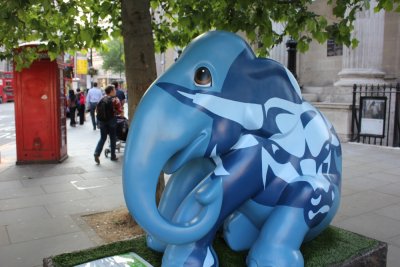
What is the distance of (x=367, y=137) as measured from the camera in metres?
11.6

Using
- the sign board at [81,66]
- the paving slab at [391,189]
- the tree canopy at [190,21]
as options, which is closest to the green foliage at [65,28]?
the tree canopy at [190,21]

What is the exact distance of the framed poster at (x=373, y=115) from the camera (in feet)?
36.0

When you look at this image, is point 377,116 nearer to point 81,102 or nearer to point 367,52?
point 367,52

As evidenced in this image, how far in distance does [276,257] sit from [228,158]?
0.63 m

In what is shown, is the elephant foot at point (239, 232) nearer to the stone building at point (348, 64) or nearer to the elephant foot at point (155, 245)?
the elephant foot at point (155, 245)

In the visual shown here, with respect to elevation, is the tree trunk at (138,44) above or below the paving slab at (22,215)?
above

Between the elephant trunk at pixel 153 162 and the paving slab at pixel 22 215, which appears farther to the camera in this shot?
the paving slab at pixel 22 215

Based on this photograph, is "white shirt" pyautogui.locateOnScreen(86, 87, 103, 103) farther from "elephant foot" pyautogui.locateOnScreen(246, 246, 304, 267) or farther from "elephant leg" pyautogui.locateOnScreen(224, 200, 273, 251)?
"elephant foot" pyautogui.locateOnScreen(246, 246, 304, 267)

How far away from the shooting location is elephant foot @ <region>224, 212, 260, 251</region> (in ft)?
8.36

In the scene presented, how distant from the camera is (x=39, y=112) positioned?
8891 millimetres

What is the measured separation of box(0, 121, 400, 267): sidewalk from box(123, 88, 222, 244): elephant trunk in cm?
250

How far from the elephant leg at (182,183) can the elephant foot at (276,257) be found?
0.54 meters

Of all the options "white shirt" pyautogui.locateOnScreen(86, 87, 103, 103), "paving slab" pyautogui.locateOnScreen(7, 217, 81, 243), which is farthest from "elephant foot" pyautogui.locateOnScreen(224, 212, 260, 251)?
"white shirt" pyautogui.locateOnScreen(86, 87, 103, 103)

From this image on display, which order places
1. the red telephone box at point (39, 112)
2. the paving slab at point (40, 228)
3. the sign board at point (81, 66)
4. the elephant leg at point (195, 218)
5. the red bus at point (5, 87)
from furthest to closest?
the red bus at point (5, 87) → the sign board at point (81, 66) → the red telephone box at point (39, 112) → the paving slab at point (40, 228) → the elephant leg at point (195, 218)
